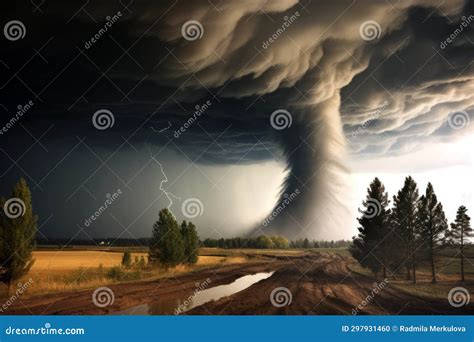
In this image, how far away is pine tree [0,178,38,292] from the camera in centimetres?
1126

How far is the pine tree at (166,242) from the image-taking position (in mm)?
11727

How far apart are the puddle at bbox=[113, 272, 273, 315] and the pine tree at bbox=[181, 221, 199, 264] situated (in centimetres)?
82

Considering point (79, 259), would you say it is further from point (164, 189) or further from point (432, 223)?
point (432, 223)

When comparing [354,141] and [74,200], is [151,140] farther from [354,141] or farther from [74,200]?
[354,141]

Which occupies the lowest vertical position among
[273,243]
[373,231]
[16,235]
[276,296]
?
[16,235]

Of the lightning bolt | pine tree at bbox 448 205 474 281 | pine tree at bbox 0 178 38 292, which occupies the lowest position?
pine tree at bbox 0 178 38 292

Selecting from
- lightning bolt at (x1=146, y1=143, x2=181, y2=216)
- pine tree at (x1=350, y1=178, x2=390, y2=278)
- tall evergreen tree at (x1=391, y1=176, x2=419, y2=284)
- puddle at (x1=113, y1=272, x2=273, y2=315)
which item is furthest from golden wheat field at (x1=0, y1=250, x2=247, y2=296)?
tall evergreen tree at (x1=391, y1=176, x2=419, y2=284)

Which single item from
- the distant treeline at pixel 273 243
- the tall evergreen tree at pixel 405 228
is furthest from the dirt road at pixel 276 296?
the tall evergreen tree at pixel 405 228

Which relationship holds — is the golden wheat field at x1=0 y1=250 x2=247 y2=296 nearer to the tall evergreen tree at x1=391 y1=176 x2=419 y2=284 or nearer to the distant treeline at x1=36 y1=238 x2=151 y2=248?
the distant treeline at x1=36 y1=238 x2=151 y2=248

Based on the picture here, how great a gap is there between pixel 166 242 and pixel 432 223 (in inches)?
253

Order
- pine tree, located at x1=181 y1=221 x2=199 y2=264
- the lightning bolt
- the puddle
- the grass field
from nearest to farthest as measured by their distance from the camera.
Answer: the puddle < the grass field < pine tree, located at x1=181 y1=221 x2=199 y2=264 < the lightning bolt

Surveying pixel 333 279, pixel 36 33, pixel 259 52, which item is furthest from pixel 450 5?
pixel 36 33

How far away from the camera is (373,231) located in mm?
11805

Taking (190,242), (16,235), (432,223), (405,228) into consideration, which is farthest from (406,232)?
(16,235)
